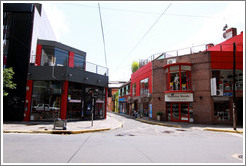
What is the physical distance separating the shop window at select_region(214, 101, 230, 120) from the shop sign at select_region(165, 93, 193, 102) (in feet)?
9.10

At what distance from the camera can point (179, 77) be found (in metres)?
20.3

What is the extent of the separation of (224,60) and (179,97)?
6361 millimetres

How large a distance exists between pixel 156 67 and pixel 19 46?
53.8ft

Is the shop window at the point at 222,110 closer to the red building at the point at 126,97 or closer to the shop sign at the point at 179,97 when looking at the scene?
the shop sign at the point at 179,97

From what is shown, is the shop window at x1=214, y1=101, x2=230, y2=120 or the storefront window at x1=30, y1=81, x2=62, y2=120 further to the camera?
the shop window at x1=214, y1=101, x2=230, y2=120

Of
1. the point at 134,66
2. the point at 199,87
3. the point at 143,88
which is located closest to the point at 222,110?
the point at 199,87

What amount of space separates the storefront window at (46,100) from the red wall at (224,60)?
1713 centimetres

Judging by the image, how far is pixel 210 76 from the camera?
1883cm

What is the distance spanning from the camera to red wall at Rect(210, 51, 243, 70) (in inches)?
742

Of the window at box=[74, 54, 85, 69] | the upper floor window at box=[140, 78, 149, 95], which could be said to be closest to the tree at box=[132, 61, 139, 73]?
the upper floor window at box=[140, 78, 149, 95]

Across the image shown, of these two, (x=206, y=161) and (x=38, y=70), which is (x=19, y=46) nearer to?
(x=38, y=70)

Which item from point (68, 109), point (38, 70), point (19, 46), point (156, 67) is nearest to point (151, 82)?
point (156, 67)

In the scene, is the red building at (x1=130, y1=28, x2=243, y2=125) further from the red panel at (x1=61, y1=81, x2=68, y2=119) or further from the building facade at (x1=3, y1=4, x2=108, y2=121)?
the red panel at (x1=61, y1=81, x2=68, y2=119)

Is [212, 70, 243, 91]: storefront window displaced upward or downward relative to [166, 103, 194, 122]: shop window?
upward
